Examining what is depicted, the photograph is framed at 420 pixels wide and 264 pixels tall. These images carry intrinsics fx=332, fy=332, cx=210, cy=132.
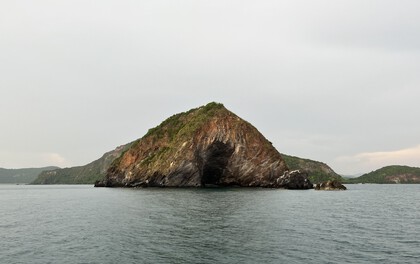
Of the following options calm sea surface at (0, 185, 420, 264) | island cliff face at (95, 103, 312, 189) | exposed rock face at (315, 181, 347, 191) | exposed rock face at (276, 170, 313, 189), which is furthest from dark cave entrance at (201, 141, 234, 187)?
calm sea surface at (0, 185, 420, 264)

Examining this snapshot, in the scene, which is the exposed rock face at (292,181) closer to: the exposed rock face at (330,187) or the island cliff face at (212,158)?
the island cliff face at (212,158)

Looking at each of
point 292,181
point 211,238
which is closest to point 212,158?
point 292,181

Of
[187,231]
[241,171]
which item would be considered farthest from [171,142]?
[187,231]

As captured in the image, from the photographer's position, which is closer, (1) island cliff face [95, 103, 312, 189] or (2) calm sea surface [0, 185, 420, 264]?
(2) calm sea surface [0, 185, 420, 264]

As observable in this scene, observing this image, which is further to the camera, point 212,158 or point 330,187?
point 212,158

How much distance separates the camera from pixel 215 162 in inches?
5487

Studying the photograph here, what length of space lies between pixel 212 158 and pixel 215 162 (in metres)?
3.38

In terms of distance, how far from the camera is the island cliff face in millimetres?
129500

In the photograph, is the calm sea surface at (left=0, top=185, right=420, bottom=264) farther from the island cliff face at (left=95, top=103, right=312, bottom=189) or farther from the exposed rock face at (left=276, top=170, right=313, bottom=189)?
the exposed rock face at (left=276, top=170, right=313, bottom=189)

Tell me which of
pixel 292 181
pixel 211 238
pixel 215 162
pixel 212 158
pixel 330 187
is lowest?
pixel 211 238

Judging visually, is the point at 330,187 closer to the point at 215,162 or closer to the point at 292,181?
the point at 292,181

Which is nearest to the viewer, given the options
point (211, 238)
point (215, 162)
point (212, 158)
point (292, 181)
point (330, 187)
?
point (211, 238)

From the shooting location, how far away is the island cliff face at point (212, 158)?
12950cm

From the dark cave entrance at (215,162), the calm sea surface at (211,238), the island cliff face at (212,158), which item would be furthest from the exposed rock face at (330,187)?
the calm sea surface at (211,238)
